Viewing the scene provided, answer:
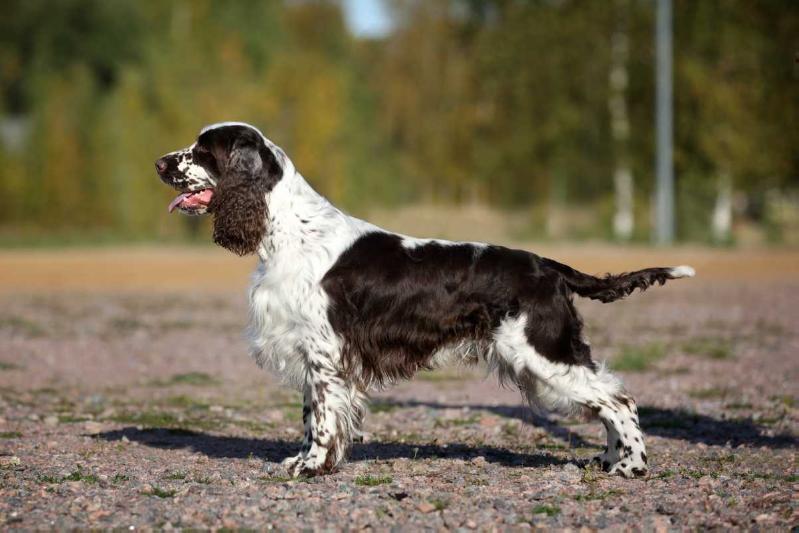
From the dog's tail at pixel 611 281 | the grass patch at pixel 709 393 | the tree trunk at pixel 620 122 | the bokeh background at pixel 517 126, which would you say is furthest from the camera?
the tree trunk at pixel 620 122

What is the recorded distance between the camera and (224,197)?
25.4 feet

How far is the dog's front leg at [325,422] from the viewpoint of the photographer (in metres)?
7.61

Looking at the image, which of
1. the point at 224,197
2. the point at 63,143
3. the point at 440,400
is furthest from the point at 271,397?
the point at 63,143

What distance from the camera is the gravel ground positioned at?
6.47 metres

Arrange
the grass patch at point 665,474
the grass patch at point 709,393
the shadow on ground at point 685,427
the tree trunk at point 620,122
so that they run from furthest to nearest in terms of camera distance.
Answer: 1. the tree trunk at point 620,122
2. the grass patch at point 709,393
3. the shadow on ground at point 685,427
4. the grass patch at point 665,474

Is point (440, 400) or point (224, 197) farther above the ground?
point (224, 197)

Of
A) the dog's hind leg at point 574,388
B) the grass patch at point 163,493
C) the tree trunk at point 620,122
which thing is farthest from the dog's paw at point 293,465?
the tree trunk at point 620,122

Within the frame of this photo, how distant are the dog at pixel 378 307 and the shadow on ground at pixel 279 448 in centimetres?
71

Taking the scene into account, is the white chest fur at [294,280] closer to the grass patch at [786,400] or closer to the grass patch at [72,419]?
the grass patch at [72,419]

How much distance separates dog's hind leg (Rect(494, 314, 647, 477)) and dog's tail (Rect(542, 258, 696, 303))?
19.8 inches

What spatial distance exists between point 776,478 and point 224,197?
4.18 m

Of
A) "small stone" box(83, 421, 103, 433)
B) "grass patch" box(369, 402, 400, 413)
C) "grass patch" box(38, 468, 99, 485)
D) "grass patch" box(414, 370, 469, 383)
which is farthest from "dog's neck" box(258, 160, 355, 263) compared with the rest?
"grass patch" box(414, 370, 469, 383)

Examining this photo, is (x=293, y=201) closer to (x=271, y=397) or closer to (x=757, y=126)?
(x=271, y=397)

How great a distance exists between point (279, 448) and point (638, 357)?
22.2 feet
